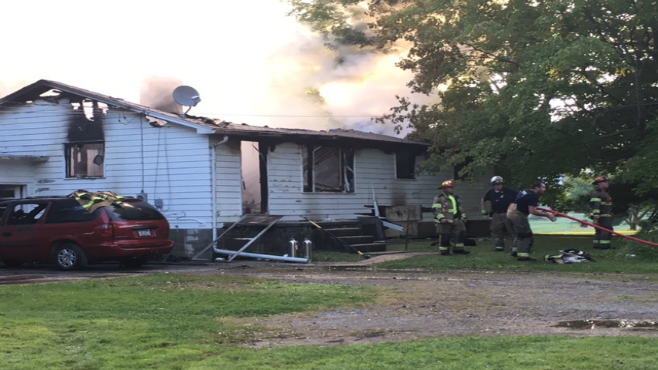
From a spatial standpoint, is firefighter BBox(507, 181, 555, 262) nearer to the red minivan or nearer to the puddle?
the puddle

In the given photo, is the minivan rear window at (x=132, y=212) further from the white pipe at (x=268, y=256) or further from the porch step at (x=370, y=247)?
the porch step at (x=370, y=247)

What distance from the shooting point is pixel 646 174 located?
17422mm

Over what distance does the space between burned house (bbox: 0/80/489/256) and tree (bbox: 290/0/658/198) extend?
111 inches

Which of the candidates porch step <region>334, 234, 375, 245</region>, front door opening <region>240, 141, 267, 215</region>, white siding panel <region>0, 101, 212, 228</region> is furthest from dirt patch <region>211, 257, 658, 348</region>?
front door opening <region>240, 141, 267, 215</region>

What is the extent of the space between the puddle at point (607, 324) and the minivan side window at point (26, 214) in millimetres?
11779

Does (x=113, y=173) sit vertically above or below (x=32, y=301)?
above

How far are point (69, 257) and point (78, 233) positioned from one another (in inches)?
25.2

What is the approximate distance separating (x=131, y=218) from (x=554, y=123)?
11.0m

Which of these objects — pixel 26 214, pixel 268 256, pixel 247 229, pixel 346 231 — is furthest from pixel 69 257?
pixel 346 231

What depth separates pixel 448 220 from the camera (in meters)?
16.2

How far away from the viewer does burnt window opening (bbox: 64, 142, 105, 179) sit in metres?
20.5

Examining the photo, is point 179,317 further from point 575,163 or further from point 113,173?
point 575,163

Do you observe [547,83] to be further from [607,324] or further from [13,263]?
[13,263]

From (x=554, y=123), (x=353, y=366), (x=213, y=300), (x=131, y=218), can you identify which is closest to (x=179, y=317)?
(x=213, y=300)
